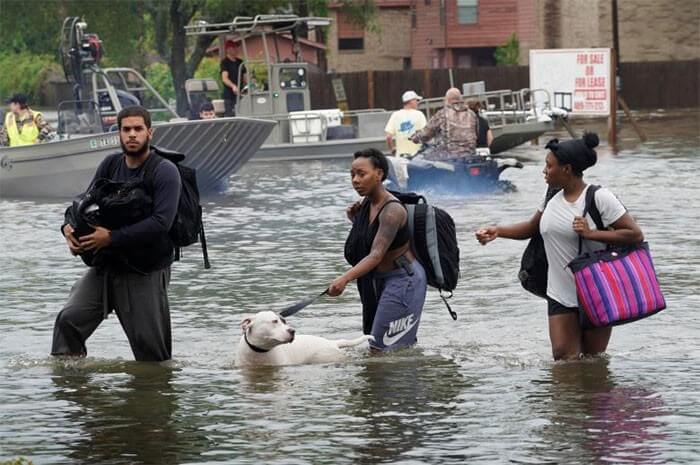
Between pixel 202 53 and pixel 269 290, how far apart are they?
136 ft

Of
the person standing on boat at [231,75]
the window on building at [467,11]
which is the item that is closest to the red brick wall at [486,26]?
the window on building at [467,11]

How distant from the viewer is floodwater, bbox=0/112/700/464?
324 inches

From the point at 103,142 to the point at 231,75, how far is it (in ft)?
28.7

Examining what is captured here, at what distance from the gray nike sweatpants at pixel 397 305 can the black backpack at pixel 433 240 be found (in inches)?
3.1

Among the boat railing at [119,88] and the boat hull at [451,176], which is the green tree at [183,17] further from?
the boat hull at [451,176]

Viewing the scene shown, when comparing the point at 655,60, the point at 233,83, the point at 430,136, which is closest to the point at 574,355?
the point at 430,136

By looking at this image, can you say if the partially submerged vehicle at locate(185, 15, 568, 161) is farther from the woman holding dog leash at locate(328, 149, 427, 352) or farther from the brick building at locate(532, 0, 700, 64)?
the brick building at locate(532, 0, 700, 64)

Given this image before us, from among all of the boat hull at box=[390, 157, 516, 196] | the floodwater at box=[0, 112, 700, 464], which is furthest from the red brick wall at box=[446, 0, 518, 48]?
the floodwater at box=[0, 112, 700, 464]

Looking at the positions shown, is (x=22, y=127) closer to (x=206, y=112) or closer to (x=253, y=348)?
(x=206, y=112)

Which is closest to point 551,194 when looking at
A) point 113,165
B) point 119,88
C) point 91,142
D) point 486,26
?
point 113,165

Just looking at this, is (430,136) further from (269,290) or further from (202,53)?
(202,53)

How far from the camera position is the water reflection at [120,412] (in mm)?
8219

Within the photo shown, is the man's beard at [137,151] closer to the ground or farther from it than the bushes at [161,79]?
farther from it

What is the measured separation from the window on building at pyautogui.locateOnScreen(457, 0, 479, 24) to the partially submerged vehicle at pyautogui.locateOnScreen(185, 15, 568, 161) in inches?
1502
